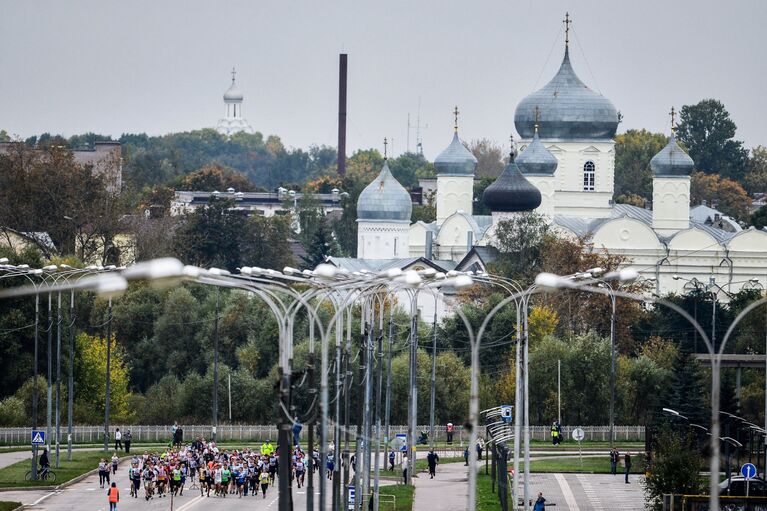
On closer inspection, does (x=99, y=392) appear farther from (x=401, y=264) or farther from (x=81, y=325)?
(x=401, y=264)

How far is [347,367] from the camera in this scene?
46.8 m

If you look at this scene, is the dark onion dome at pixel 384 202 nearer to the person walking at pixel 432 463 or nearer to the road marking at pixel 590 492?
the road marking at pixel 590 492

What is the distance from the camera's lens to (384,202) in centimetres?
12938

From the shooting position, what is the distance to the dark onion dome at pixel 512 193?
121688 millimetres

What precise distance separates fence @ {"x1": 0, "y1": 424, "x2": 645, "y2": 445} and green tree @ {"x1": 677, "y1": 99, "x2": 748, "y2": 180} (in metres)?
107

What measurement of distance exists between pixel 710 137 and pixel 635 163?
8.88 meters

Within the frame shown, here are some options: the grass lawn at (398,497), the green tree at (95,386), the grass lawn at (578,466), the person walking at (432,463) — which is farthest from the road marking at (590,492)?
the green tree at (95,386)

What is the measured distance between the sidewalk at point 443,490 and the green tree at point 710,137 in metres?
119

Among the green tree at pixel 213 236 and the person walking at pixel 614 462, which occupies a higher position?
the green tree at pixel 213 236

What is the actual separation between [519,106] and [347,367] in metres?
86.6

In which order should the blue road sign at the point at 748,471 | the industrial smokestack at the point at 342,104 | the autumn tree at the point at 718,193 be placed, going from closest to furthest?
the blue road sign at the point at 748,471 → the autumn tree at the point at 718,193 → the industrial smokestack at the point at 342,104

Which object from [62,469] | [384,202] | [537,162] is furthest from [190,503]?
[384,202]

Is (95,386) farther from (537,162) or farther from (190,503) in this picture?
(537,162)

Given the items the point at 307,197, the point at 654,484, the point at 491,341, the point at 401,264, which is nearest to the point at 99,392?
the point at 491,341
